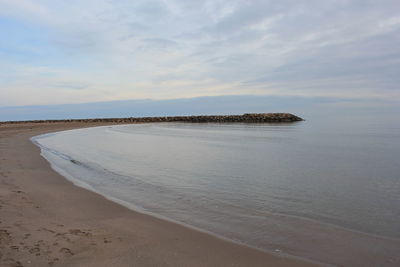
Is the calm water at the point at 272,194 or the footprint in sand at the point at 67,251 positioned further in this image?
the calm water at the point at 272,194

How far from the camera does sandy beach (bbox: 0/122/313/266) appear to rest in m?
4.37

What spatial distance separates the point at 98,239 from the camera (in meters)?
5.12

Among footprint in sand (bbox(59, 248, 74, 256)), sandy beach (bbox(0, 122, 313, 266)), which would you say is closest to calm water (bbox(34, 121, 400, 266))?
sandy beach (bbox(0, 122, 313, 266))

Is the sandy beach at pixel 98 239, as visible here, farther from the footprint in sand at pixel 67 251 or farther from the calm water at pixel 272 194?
the calm water at pixel 272 194

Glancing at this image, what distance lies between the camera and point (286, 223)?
20.6 feet

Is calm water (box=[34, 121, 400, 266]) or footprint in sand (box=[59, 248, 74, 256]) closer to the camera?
footprint in sand (box=[59, 248, 74, 256])

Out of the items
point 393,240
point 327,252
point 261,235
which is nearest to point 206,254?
point 261,235

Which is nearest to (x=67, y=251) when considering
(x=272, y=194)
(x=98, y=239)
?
(x=98, y=239)

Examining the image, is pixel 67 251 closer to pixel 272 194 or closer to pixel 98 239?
pixel 98 239

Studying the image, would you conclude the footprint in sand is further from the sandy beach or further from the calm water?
the calm water

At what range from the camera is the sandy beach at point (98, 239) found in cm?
437

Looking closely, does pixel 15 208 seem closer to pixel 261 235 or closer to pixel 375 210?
pixel 261 235

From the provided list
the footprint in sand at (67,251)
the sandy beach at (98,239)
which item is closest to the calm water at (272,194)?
the sandy beach at (98,239)

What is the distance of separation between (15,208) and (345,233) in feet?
22.0
